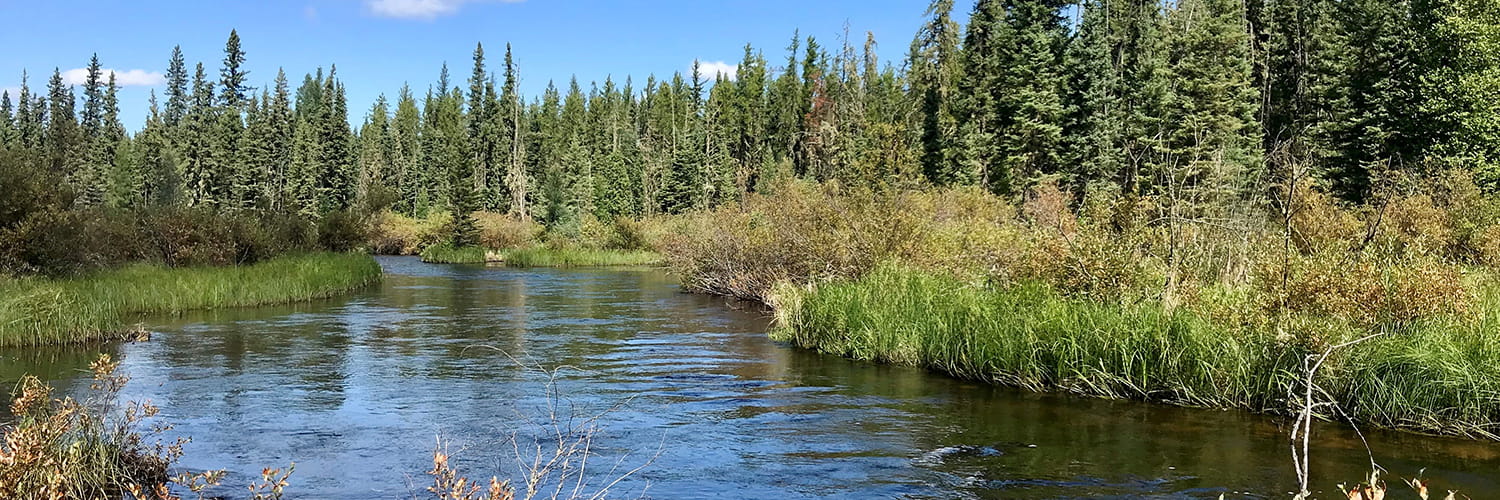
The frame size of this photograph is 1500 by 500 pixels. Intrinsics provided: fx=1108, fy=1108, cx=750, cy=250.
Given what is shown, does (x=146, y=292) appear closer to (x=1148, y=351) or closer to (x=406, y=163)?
(x=1148, y=351)

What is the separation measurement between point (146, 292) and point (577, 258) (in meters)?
32.3

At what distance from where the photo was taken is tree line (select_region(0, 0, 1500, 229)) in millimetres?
41156

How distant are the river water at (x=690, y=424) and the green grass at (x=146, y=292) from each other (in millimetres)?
606

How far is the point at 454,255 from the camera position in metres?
60.9

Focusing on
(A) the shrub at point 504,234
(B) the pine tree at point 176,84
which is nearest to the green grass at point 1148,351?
(A) the shrub at point 504,234

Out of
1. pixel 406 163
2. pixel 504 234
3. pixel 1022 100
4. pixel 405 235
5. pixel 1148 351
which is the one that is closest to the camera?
pixel 1148 351

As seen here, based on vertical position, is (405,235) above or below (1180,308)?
above

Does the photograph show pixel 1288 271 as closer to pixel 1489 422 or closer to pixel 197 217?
pixel 1489 422

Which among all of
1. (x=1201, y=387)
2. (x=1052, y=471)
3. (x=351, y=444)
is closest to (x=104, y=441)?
(x=351, y=444)

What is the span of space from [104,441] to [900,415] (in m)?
8.40

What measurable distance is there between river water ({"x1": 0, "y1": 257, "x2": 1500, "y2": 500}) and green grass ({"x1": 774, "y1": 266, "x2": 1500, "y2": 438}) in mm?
369

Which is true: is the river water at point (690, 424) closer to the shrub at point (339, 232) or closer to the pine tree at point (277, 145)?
the shrub at point (339, 232)

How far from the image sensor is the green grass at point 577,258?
56406mm

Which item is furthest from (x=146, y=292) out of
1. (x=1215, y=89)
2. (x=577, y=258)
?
(x=1215, y=89)
